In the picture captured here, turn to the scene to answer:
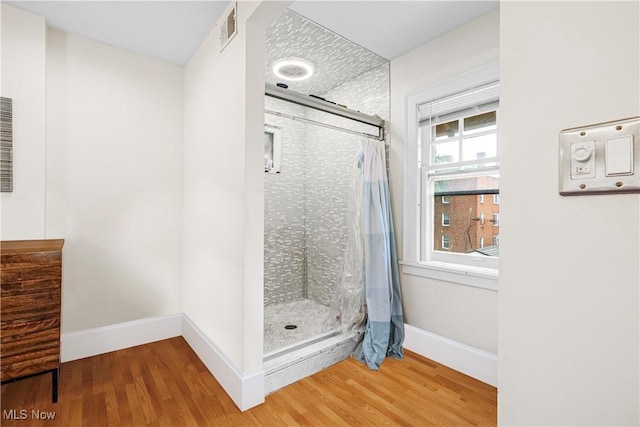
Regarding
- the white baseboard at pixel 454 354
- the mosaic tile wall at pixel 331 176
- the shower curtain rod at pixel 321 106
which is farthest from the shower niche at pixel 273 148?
the white baseboard at pixel 454 354

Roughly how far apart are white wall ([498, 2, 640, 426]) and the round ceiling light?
7.00 ft

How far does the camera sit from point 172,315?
267 centimetres

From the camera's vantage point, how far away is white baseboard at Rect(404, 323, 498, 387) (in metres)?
1.95

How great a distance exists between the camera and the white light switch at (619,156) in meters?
0.50

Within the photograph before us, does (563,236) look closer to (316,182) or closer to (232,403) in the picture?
(232,403)

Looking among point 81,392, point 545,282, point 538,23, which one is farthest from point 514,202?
point 81,392

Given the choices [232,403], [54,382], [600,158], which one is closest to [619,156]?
[600,158]

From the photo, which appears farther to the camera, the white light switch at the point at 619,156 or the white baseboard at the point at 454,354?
the white baseboard at the point at 454,354

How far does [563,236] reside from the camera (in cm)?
59

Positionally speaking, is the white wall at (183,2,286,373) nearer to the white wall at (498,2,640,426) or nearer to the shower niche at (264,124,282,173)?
the shower niche at (264,124,282,173)
